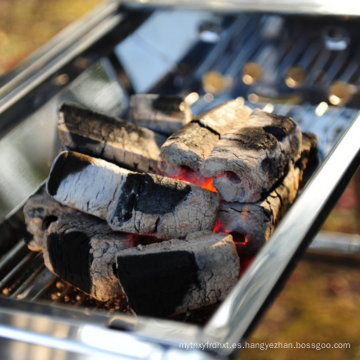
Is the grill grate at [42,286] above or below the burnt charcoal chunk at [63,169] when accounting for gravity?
below

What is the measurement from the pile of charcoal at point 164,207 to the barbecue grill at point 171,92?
0.11 m

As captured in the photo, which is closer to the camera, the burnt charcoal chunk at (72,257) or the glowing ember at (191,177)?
the burnt charcoal chunk at (72,257)

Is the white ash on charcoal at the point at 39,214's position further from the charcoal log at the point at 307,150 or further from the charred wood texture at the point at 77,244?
the charcoal log at the point at 307,150

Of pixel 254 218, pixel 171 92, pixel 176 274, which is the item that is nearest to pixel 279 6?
pixel 171 92

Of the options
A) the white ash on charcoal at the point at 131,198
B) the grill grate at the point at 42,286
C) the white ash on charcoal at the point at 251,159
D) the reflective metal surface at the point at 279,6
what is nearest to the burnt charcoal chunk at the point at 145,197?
the white ash on charcoal at the point at 131,198

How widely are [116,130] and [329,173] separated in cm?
59

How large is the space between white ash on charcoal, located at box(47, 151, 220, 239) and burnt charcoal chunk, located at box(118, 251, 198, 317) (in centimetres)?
12

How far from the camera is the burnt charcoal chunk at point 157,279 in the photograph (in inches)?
38.0

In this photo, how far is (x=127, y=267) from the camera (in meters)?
0.97

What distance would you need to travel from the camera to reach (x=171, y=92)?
1.81 m

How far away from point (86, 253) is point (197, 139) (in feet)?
1.33

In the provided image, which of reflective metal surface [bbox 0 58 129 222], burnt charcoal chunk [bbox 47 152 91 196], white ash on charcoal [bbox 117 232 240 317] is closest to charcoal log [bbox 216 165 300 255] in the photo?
white ash on charcoal [bbox 117 232 240 317]

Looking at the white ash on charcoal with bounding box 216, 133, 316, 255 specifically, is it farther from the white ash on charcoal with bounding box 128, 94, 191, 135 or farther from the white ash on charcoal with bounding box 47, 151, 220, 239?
the white ash on charcoal with bounding box 128, 94, 191, 135

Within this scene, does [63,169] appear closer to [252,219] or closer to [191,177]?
[191,177]
